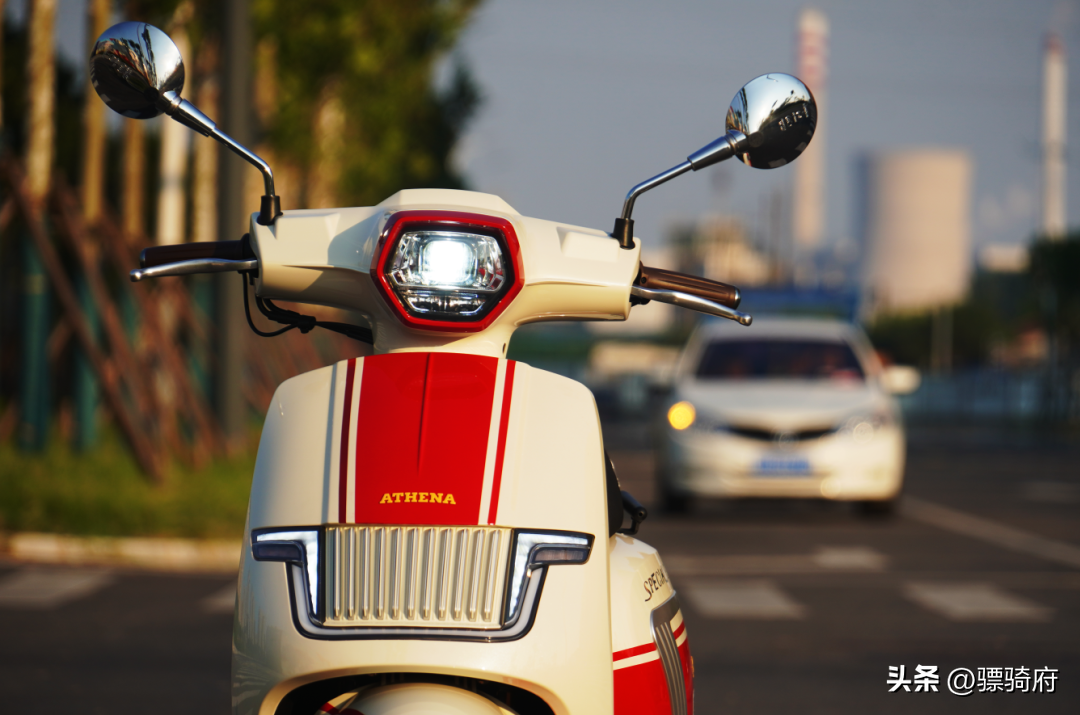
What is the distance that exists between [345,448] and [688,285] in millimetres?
1001

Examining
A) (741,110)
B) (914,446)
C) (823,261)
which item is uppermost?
(823,261)

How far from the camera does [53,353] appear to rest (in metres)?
14.0

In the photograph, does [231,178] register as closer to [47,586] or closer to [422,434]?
[47,586]

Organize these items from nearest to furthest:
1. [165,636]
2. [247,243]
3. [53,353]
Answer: [247,243] < [165,636] < [53,353]

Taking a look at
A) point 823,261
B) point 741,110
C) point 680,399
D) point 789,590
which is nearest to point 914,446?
point 680,399

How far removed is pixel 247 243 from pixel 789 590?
605 centimetres

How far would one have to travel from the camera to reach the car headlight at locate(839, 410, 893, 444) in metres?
11.8

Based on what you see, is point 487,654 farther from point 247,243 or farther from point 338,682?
point 247,243

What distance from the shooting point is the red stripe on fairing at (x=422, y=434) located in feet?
8.38

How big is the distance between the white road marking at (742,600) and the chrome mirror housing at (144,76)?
16.7 feet

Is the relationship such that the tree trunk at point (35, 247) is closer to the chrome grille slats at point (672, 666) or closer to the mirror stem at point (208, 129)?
the mirror stem at point (208, 129)

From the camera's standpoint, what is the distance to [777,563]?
32.1ft

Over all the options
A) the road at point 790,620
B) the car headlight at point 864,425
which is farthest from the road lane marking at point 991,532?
the car headlight at point 864,425

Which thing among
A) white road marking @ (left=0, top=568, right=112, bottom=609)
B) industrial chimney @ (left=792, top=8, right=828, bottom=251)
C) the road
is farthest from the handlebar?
industrial chimney @ (left=792, top=8, right=828, bottom=251)
